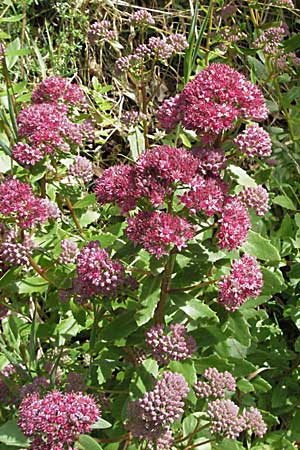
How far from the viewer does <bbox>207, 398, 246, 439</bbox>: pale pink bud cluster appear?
6.63 feet

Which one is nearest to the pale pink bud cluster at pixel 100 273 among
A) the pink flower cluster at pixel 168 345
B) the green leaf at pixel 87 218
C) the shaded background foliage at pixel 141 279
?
the shaded background foliage at pixel 141 279

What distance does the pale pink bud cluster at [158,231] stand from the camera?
1879 mm

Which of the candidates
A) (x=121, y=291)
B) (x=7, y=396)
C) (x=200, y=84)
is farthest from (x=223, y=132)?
(x=7, y=396)

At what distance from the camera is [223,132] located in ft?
7.20

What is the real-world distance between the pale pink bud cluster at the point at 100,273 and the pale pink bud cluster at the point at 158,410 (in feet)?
1.08

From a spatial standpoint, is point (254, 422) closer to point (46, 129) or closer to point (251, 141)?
point (251, 141)

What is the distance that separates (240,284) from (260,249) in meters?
0.24

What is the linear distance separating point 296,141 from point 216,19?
157 centimetres

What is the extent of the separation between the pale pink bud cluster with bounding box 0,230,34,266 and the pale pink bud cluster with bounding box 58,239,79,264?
12cm

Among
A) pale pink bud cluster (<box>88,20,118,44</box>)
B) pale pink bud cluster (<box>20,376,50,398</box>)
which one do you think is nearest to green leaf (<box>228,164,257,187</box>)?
pale pink bud cluster (<box>20,376,50,398</box>)

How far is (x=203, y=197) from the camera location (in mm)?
1923

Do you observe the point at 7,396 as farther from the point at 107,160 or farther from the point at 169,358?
the point at 107,160

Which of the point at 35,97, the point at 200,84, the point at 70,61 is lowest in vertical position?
the point at 70,61

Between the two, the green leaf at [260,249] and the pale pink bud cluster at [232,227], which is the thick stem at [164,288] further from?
the green leaf at [260,249]
